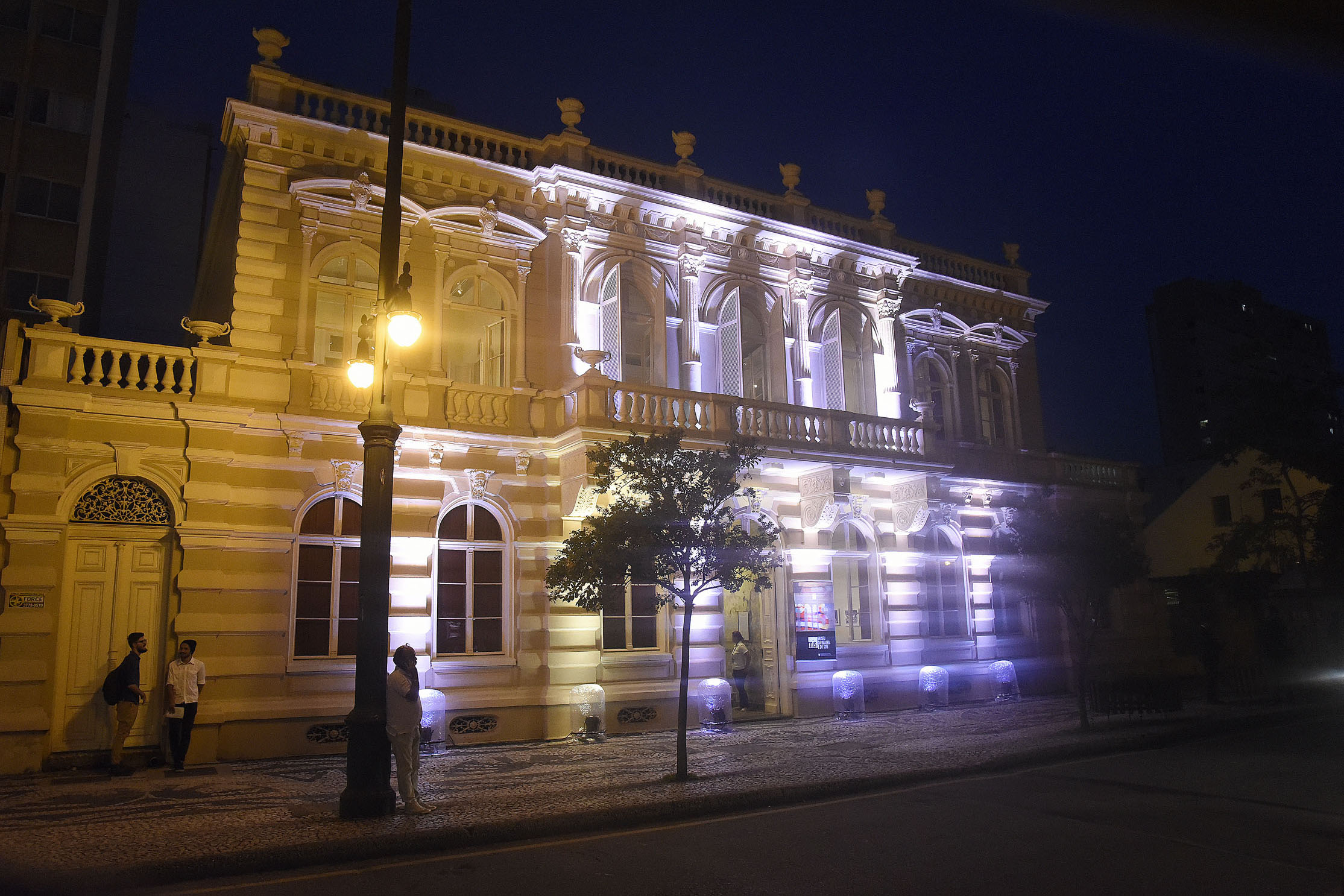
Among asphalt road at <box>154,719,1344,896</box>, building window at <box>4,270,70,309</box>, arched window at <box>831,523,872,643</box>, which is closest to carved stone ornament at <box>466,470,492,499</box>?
arched window at <box>831,523,872,643</box>

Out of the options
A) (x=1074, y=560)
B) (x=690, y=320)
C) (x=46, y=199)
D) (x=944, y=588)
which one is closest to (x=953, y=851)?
(x=1074, y=560)

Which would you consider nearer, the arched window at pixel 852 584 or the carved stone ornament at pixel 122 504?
the carved stone ornament at pixel 122 504

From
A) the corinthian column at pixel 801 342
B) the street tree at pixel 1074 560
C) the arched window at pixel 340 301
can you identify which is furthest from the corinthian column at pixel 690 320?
the street tree at pixel 1074 560

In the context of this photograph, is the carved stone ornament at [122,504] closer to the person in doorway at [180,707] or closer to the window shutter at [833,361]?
the person in doorway at [180,707]

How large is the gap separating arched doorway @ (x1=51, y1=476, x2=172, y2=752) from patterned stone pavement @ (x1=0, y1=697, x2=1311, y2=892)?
1020 mm

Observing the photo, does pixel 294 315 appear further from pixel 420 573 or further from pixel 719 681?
pixel 719 681

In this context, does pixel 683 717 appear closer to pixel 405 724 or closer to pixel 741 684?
pixel 405 724

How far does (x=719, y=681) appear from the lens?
17875mm

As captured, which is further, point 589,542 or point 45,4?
point 45,4

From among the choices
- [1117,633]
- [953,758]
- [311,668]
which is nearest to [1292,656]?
[1117,633]

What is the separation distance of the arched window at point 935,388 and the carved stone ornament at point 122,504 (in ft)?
55.1

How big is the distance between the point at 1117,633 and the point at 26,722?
24.8 m

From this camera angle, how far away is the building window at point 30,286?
24344 mm

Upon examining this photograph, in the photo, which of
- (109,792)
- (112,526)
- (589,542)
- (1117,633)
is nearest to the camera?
(109,792)
